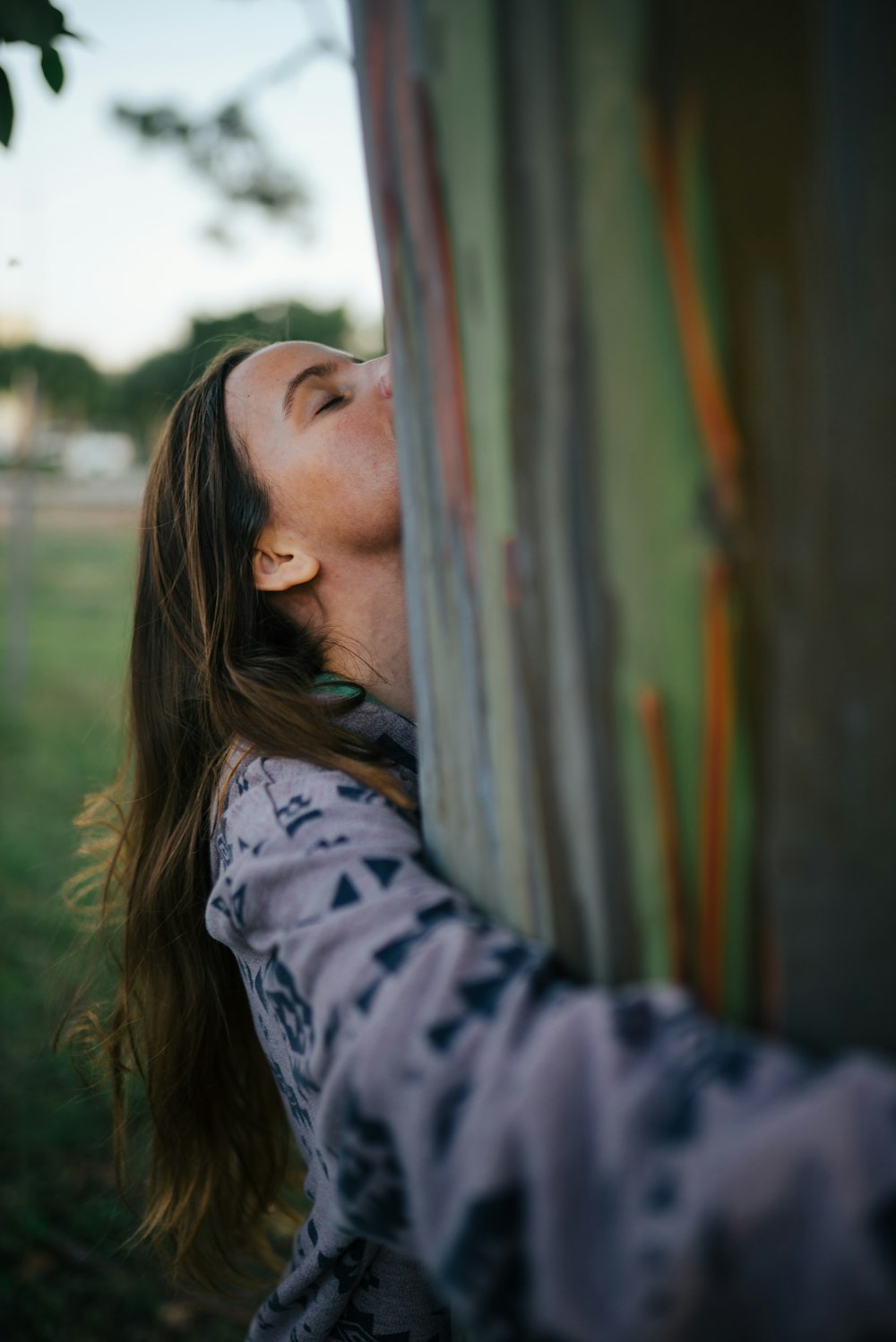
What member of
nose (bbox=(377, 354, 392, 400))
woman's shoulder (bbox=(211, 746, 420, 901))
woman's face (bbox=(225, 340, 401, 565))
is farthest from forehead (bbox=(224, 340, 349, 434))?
woman's shoulder (bbox=(211, 746, 420, 901))

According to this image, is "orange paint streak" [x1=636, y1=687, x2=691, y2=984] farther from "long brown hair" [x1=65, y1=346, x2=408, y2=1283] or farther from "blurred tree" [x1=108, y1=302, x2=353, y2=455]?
"blurred tree" [x1=108, y1=302, x2=353, y2=455]

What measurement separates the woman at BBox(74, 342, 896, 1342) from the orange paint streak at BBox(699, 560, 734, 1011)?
0.05 meters

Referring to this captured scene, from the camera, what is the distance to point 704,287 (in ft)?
2.19

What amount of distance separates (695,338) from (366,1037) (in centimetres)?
60

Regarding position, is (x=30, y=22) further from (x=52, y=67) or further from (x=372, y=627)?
(x=372, y=627)

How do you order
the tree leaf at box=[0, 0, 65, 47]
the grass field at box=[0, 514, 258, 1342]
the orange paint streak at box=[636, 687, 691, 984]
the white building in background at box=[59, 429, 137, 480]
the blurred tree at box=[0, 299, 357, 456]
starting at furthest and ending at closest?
the white building in background at box=[59, 429, 137, 480] < the blurred tree at box=[0, 299, 357, 456] < the grass field at box=[0, 514, 258, 1342] < the tree leaf at box=[0, 0, 65, 47] < the orange paint streak at box=[636, 687, 691, 984]

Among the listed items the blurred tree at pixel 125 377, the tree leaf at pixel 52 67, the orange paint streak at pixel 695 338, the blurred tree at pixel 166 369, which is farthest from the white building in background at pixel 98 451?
the orange paint streak at pixel 695 338

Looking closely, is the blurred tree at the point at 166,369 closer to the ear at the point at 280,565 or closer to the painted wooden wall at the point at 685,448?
the ear at the point at 280,565

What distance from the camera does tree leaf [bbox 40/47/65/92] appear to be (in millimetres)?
Answer: 1686

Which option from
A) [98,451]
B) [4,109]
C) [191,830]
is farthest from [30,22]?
[98,451]

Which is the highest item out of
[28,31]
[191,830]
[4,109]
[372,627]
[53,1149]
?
[28,31]

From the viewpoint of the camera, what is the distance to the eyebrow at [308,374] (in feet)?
6.43

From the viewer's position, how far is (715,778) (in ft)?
2.40

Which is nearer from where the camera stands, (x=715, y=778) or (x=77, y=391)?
(x=715, y=778)
